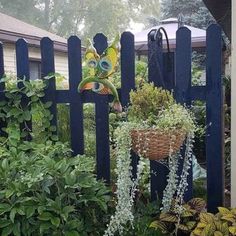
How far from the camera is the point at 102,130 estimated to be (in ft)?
A: 9.59

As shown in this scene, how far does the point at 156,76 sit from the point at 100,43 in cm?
50

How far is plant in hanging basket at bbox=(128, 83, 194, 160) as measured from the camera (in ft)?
Answer: 6.98

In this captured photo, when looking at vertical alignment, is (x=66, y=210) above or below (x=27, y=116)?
below

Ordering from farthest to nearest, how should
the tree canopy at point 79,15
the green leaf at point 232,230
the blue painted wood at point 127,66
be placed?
the tree canopy at point 79,15 → the blue painted wood at point 127,66 → the green leaf at point 232,230

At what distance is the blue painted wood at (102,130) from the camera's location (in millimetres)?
2875

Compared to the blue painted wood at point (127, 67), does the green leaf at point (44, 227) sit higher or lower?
lower

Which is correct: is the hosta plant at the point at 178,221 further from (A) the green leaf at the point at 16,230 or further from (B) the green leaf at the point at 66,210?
(A) the green leaf at the point at 16,230

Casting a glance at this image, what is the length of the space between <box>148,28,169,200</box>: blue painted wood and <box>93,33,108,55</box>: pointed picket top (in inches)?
14.3

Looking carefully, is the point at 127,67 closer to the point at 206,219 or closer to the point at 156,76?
the point at 156,76

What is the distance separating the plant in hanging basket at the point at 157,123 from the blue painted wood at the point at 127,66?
0.52m

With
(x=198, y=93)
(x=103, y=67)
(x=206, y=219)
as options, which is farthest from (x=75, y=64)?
(x=206, y=219)

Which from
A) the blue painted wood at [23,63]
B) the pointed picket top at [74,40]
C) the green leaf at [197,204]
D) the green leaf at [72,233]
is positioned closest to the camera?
the green leaf at [72,233]

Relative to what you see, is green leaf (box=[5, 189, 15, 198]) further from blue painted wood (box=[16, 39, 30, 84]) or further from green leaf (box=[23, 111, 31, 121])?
blue painted wood (box=[16, 39, 30, 84])

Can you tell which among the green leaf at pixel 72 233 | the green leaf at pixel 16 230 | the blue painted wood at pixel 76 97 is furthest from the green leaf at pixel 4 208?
the blue painted wood at pixel 76 97
